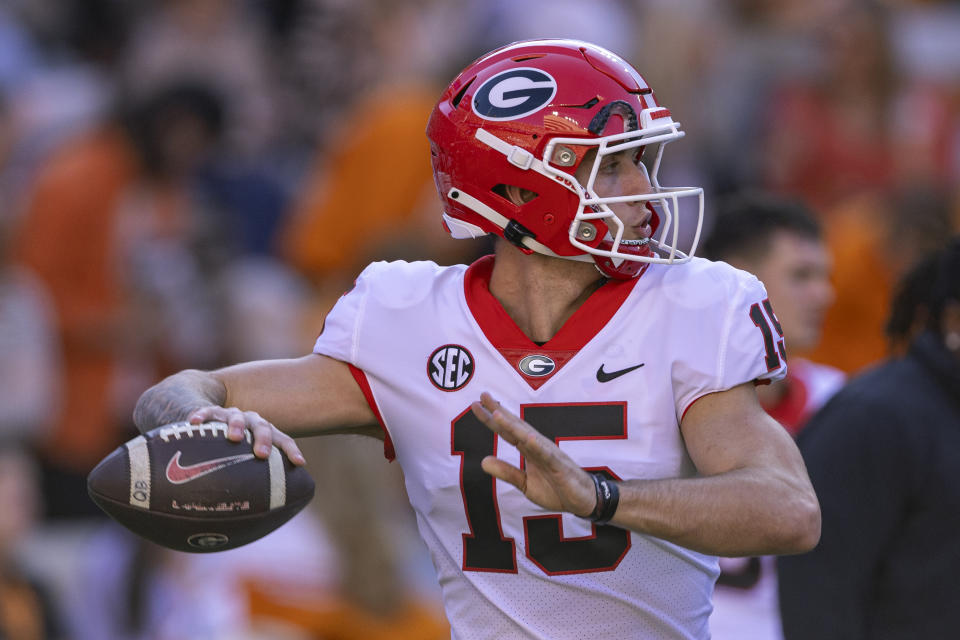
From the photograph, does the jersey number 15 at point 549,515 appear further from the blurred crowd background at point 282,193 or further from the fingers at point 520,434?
the blurred crowd background at point 282,193

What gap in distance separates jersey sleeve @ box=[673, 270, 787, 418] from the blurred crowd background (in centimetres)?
277

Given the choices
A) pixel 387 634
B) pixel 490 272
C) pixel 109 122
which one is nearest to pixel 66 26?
pixel 109 122

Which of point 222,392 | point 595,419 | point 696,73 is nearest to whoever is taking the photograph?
point 595,419

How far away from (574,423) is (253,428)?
2.09 feet

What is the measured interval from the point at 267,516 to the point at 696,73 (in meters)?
5.56

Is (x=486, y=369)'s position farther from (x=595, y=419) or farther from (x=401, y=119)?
(x=401, y=119)

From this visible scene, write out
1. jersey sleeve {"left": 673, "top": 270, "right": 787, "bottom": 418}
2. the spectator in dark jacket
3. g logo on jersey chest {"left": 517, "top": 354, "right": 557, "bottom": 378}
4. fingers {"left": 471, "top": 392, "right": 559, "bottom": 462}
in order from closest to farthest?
fingers {"left": 471, "top": 392, "right": 559, "bottom": 462} → jersey sleeve {"left": 673, "top": 270, "right": 787, "bottom": 418} → g logo on jersey chest {"left": 517, "top": 354, "right": 557, "bottom": 378} → the spectator in dark jacket

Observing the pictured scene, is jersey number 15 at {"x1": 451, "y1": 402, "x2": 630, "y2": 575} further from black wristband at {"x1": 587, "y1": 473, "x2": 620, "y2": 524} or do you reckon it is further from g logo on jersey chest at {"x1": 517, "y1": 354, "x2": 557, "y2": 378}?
black wristband at {"x1": 587, "y1": 473, "x2": 620, "y2": 524}

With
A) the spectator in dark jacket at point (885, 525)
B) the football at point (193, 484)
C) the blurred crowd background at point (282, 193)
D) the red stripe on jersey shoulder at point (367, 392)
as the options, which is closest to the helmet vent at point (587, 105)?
the red stripe on jersey shoulder at point (367, 392)

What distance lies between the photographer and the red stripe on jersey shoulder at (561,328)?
9.96 ft

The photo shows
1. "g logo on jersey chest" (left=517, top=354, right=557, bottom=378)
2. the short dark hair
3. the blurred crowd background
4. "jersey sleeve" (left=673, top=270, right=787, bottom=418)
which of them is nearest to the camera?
"jersey sleeve" (left=673, top=270, right=787, bottom=418)

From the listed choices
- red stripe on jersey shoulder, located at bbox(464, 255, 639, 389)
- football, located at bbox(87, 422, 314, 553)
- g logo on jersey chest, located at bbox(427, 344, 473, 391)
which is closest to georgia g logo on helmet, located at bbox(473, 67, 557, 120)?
red stripe on jersey shoulder, located at bbox(464, 255, 639, 389)

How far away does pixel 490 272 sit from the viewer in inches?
131

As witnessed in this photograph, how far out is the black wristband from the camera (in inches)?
104
